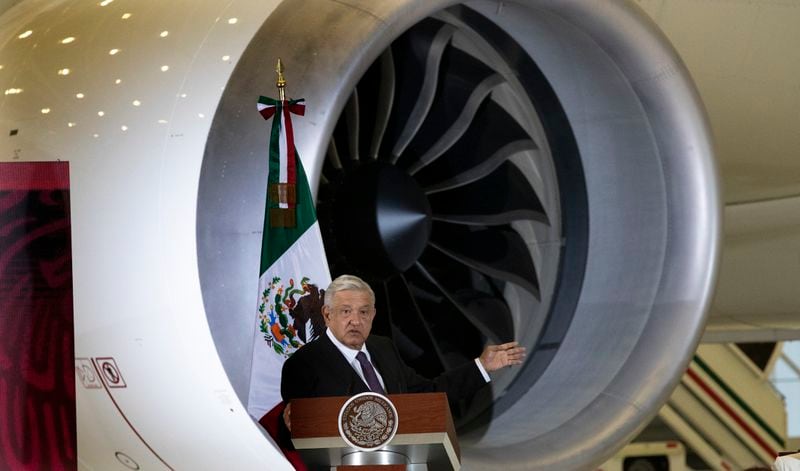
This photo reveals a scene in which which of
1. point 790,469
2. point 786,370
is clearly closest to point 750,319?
point 790,469

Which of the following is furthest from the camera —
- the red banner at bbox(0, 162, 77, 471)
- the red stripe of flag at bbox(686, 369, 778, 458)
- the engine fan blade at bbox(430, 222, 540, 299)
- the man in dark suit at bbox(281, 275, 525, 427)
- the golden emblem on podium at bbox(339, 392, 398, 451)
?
the red stripe of flag at bbox(686, 369, 778, 458)

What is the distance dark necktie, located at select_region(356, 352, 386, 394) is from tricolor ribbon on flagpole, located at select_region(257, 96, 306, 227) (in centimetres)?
33

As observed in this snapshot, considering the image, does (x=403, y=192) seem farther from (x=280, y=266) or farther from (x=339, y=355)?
(x=339, y=355)

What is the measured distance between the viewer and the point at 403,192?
3299 mm

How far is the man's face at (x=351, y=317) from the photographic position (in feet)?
8.58

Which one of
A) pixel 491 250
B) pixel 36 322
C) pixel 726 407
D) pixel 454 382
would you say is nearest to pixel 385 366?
pixel 454 382

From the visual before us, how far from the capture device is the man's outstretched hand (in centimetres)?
277

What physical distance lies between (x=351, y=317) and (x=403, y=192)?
2.43 ft

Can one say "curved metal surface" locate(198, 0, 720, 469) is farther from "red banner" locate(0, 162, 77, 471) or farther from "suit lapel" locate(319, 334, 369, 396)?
"red banner" locate(0, 162, 77, 471)

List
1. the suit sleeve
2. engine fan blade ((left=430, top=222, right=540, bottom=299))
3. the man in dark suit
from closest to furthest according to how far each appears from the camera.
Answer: the man in dark suit < the suit sleeve < engine fan blade ((left=430, top=222, right=540, bottom=299))

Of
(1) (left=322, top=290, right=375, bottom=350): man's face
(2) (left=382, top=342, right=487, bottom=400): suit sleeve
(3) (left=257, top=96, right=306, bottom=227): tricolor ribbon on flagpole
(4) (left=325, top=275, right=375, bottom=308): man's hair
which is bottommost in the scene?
(2) (left=382, top=342, right=487, bottom=400): suit sleeve

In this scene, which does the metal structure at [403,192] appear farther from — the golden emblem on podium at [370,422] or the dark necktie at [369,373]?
the golden emblem on podium at [370,422]

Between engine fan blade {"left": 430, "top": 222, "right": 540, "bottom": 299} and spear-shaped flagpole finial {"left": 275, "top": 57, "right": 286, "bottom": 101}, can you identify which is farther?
engine fan blade {"left": 430, "top": 222, "right": 540, "bottom": 299}

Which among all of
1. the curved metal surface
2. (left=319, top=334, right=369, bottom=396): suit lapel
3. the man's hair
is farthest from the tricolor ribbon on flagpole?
the curved metal surface
